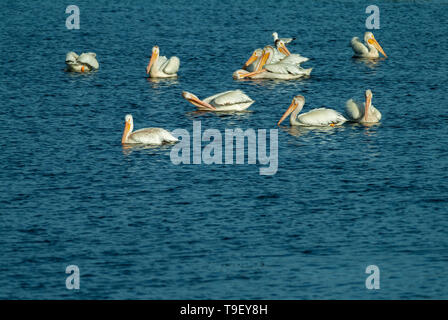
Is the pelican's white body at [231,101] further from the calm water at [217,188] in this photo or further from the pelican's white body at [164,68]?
the pelican's white body at [164,68]

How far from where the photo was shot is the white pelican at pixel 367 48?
106 feet

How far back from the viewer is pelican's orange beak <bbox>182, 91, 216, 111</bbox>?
24.8 meters

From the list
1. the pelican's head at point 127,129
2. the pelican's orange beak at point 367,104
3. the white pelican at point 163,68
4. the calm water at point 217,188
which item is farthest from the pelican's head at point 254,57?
the pelican's head at point 127,129

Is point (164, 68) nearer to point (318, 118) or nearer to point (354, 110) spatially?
point (318, 118)

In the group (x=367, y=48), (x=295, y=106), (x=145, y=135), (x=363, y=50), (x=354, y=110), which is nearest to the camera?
(x=145, y=135)

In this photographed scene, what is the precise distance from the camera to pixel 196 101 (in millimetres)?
24922

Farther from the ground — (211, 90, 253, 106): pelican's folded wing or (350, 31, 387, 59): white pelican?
(350, 31, 387, 59): white pelican

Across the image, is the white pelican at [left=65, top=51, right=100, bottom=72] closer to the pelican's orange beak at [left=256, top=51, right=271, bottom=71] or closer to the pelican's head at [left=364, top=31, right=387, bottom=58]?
the pelican's orange beak at [left=256, top=51, right=271, bottom=71]

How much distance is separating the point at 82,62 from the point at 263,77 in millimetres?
5355

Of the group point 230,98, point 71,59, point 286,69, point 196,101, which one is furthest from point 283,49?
point 196,101

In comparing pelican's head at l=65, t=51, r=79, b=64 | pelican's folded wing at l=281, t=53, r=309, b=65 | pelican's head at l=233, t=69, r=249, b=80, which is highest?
pelican's head at l=65, t=51, r=79, b=64

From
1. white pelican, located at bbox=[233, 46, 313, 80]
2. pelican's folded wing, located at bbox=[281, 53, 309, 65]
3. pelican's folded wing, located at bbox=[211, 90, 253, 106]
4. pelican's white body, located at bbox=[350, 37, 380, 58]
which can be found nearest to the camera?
pelican's folded wing, located at bbox=[211, 90, 253, 106]

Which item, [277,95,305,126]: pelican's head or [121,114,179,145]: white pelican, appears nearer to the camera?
[121,114,179,145]: white pelican

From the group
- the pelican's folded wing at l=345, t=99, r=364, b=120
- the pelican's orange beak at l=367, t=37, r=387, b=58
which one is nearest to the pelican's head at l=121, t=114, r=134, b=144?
the pelican's folded wing at l=345, t=99, r=364, b=120
